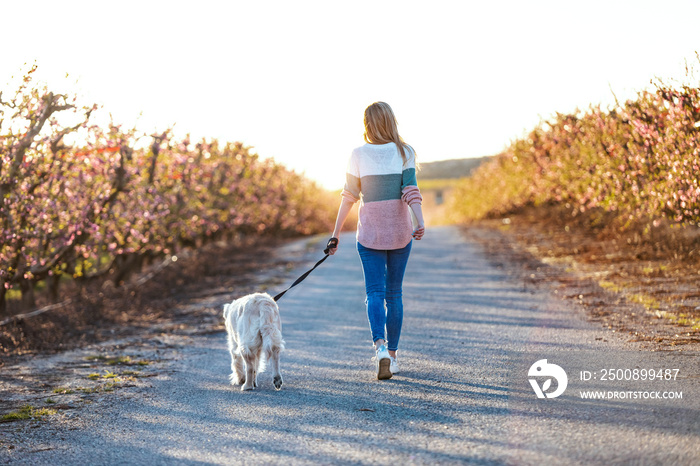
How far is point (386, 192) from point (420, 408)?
1.86 m

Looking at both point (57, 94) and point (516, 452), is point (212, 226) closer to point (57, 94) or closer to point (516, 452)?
point (57, 94)

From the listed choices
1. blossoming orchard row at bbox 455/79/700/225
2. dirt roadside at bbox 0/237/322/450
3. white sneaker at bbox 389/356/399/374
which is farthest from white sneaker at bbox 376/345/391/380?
blossoming orchard row at bbox 455/79/700/225

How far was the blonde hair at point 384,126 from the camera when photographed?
5699 mm

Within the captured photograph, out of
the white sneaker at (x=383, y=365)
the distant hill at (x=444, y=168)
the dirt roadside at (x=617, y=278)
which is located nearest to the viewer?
the white sneaker at (x=383, y=365)

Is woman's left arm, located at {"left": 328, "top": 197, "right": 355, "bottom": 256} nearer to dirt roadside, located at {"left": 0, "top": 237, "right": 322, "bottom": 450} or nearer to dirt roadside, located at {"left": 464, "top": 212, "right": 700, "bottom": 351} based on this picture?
dirt roadside, located at {"left": 0, "top": 237, "right": 322, "bottom": 450}

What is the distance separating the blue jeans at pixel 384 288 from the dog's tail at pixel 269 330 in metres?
0.79

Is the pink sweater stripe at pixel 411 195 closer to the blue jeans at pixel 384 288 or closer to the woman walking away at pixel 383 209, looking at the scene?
the woman walking away at pixel 383 209

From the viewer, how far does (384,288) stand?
5805 mm

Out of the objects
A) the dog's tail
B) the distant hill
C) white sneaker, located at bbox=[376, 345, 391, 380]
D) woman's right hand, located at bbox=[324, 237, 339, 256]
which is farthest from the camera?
the distant hill

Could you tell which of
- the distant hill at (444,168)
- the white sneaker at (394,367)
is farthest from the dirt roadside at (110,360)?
the distant hill at (444,168)

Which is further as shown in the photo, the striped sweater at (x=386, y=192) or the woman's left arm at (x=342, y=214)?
the woman's left arm at (x=342, y=214)

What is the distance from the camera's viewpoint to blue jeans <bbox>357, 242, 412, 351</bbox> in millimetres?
5742

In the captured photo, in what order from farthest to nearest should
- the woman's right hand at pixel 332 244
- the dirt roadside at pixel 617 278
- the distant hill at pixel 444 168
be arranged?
the distant hill at pixel 444 168 < the dirt roadside at pixel 617 278 < the woman's right hand at pixel 332 244

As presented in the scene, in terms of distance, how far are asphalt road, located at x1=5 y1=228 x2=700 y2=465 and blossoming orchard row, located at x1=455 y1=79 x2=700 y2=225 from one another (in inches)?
100.0
